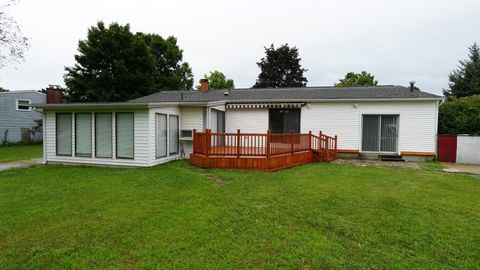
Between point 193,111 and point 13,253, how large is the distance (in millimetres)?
8547

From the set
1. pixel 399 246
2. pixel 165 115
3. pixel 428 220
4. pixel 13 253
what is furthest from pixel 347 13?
pixel 13 253

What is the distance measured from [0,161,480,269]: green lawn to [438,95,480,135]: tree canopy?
7.26 m

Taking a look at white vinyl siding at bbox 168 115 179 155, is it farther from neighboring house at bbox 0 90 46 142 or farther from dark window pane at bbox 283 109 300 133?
neighboring house at bbox 0 90 46 142

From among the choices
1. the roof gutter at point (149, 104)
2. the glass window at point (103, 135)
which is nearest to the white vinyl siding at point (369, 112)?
the roof gutter at point (149, 104)

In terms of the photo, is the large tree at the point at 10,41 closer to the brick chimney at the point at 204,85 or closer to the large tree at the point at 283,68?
the brick chimney at the point at 204,85

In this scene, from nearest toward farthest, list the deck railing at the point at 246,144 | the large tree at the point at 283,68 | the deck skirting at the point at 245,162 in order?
the deck skirting at the point at 245,162, the deck railing at the point at 246,144, the large tree at the point at 283,68

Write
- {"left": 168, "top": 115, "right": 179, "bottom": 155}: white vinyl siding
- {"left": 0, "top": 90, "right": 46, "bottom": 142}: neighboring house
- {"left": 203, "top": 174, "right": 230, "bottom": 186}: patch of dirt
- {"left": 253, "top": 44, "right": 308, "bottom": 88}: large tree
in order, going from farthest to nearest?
1. {"left": 253, "top": 44, "right": 308, "bottom": 88}: large tree
2. {"left": 0, "top": 90, "right": 46, "bottom": 142}: neighboring house
3. {"left": 168, "top": 115, "right": 179, "bottom": 155}: white vinyl siding
4. {"left": 203, "top": 174, "right": 230, "bottom": 186}: patch of dirt

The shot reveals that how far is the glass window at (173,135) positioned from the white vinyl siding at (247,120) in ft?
10.4

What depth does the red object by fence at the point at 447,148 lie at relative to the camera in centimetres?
1140

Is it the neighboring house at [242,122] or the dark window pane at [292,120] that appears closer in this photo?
the neighboring house at [242,122]

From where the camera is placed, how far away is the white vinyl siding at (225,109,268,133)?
43.7 ft

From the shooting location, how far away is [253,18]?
53.3 ft

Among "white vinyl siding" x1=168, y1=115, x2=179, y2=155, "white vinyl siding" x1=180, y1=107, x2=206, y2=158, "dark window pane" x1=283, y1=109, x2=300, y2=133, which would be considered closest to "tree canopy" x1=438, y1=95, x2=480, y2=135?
"dark window pane" x1=283, y1=109, x2=300, y2=133

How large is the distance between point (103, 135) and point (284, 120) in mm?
8034
